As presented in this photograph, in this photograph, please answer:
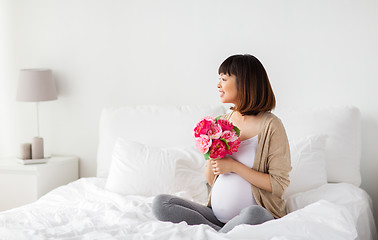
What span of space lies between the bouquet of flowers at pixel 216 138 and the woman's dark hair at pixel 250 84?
166mm

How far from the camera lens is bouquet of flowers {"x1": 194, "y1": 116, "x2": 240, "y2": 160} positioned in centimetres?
201

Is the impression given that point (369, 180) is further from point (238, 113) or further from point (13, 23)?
point (13, 23)

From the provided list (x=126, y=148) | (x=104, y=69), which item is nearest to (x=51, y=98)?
(x=104, y=69)

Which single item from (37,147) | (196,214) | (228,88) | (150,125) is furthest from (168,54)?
(196,214)

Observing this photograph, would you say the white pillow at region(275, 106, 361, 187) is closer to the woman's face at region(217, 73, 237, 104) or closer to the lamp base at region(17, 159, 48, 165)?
the woman's face at region(217, 73, 237, 104)

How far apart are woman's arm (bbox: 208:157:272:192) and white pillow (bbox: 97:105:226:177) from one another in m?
0.90

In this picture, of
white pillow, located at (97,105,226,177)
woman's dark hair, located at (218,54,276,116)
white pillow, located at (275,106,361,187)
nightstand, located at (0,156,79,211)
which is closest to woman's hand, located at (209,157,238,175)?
woman's dark hair, located at (218,54,276,116)

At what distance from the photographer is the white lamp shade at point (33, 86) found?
332 cm

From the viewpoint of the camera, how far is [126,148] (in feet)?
9.21

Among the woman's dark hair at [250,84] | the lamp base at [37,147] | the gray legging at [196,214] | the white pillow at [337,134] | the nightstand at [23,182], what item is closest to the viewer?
the gray legging at [196,214]

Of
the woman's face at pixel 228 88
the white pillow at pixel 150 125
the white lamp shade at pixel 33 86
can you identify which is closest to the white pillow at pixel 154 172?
the white pillow at pixel 150 125

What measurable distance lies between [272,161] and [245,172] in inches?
5.1

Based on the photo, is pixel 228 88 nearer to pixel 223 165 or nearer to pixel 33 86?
pixel 223 165

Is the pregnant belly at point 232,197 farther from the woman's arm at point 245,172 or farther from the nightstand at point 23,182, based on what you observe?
the nightstand at point 23,182
